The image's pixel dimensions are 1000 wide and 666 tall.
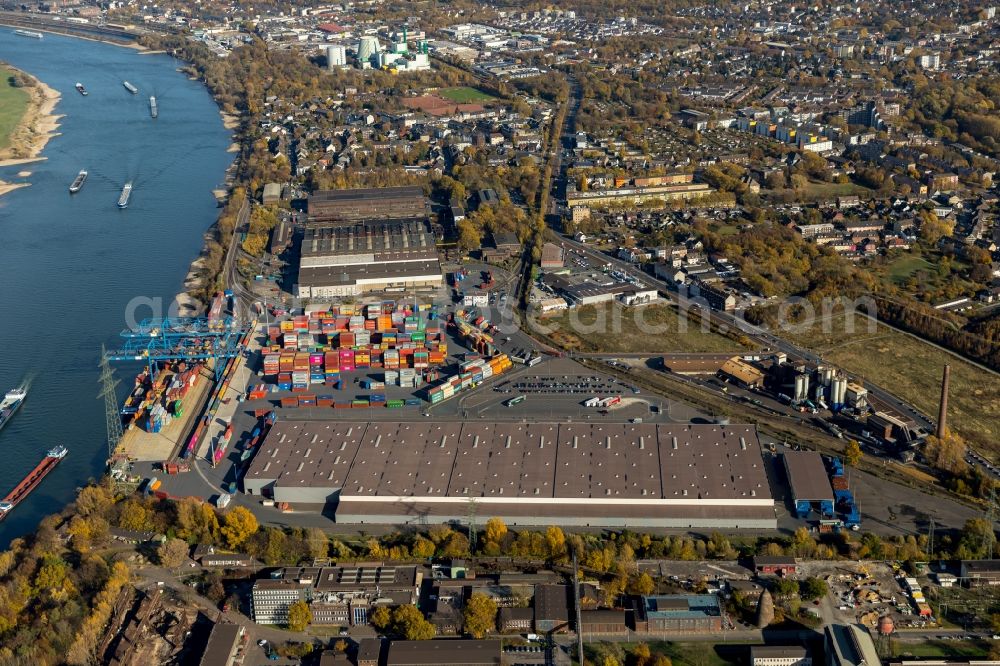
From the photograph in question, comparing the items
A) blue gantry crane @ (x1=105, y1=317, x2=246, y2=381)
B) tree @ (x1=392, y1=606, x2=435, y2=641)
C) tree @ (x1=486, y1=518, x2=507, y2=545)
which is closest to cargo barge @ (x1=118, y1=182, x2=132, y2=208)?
blue gantry crane @ (x1=105, y1=317, x2=246, y2=381)

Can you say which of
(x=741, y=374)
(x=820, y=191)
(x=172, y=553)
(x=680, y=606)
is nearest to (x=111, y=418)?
(x=172, y=553)

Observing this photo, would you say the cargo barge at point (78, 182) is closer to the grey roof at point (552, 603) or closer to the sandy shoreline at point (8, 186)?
the sandy shoreline at point (8, 186)

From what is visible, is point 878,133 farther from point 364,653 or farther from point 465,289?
point 364,653

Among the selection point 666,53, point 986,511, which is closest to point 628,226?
point 986,511

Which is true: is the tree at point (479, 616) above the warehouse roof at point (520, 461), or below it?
below

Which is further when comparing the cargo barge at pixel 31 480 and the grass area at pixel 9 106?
the grass area at pixel 9 106

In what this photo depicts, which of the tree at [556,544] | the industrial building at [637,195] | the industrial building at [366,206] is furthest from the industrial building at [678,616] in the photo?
the industrial building at [637,195]
